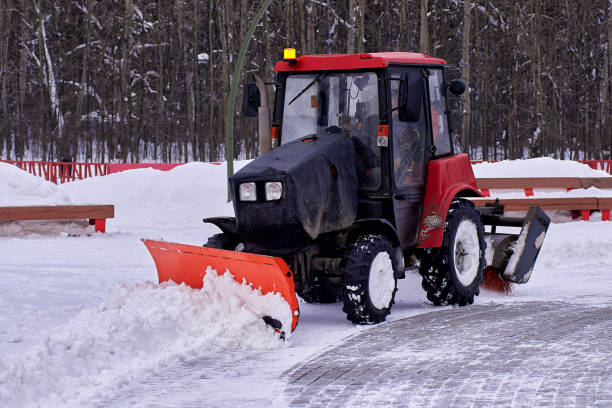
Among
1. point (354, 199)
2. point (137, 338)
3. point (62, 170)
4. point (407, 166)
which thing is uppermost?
point (407, 166)

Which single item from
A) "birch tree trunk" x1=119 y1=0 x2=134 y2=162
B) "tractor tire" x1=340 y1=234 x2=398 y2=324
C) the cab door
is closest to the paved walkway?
"tractor tire" x1=340 y1=234 x2=398 y2=324

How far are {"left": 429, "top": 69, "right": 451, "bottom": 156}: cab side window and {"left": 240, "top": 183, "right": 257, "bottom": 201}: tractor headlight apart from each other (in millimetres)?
2217

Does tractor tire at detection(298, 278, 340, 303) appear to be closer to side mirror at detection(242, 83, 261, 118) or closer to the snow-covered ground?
the snow-covered ground

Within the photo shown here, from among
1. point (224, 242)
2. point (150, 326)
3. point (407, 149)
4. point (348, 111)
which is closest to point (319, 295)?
point (224, 242)

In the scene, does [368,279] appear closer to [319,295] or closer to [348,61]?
[319,295]

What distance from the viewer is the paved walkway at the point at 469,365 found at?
5586 millimetres

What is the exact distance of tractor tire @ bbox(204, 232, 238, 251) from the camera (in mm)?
8633

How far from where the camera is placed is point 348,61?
8.53 metres

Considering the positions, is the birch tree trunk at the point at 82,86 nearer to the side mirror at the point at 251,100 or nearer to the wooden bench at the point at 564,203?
the wooden bench at the point at 564,203

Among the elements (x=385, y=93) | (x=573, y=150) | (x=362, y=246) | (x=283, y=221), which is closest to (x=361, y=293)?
(x=362, y=246)

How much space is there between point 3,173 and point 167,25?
3167 cm

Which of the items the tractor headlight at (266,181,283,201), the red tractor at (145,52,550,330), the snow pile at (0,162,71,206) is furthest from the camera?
the snow pile at (0,162,71,206)

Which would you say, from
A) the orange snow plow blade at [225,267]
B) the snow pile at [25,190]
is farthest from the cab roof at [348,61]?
the snow pile at [25,190]

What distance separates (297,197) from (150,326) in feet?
5.15
